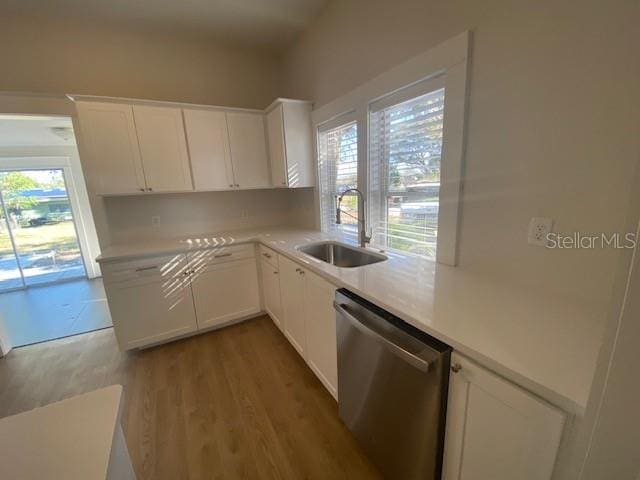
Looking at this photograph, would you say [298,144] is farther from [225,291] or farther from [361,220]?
[225,291]

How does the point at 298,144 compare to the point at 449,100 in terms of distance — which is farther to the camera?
the point at 298,144

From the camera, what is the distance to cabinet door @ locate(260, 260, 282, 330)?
2.36m

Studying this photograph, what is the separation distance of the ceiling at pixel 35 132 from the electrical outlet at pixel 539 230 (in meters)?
3.59

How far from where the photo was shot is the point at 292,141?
260 cm

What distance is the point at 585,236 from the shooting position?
98 cm

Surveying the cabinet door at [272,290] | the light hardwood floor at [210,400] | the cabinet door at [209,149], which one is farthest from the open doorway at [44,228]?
the cabinet door at [272,290]

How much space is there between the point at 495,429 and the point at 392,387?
0.39m

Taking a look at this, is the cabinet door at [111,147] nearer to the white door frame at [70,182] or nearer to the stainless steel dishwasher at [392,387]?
the stainless steel dishwasher at [392,387]

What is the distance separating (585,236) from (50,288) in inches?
250

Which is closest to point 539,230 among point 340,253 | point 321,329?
point 321,329

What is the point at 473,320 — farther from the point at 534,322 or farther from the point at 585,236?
the point at 585,236

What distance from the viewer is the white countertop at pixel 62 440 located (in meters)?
0.48

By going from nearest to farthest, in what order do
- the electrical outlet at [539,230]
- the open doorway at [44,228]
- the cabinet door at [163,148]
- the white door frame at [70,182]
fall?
the electrical outlet at [539,230]
the cabinet door at [163,148]
the open doorway at [44,228]
the white door frame at [70,182]

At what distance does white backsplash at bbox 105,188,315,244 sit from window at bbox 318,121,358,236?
0.29 m
